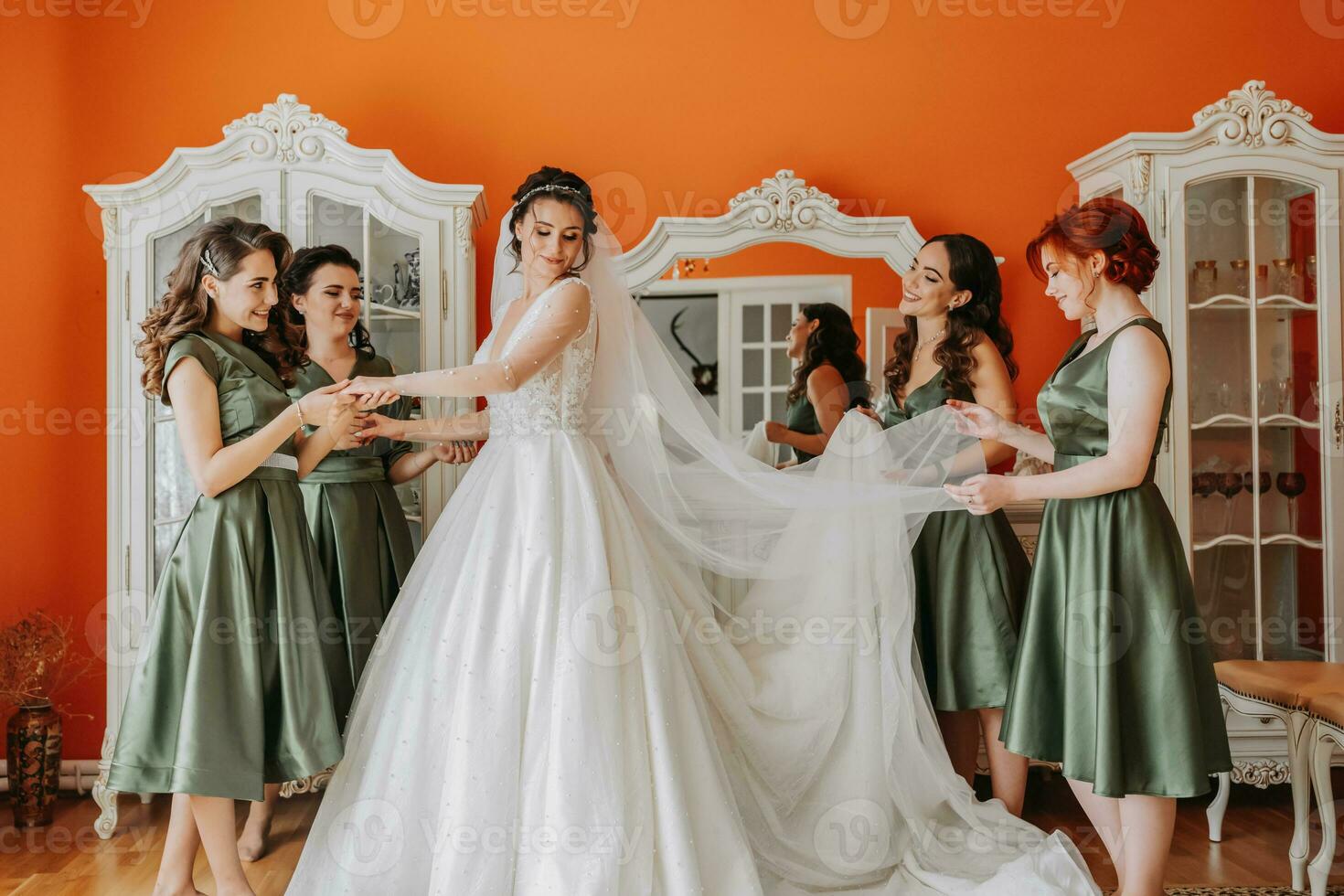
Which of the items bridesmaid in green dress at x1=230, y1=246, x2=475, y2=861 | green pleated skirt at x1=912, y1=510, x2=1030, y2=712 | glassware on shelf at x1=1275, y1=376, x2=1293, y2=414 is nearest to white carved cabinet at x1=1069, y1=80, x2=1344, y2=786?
glassware on shelf at x1=1275, y1=376, x2=1293, y2=414

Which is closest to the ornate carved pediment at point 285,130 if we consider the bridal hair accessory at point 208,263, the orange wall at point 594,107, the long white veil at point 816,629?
the orange wall at point 594,107

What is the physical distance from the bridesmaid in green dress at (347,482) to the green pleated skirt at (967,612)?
1.39 m

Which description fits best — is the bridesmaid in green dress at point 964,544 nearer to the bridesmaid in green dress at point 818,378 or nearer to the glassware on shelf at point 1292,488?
the bridesmaid in green dress at point 818,378

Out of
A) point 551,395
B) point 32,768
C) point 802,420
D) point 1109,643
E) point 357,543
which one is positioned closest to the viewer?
point 1109,643

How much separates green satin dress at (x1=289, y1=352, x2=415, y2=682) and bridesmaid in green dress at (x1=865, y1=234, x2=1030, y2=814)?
1.50 meters

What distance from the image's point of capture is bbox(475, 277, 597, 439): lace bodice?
2.55 meters

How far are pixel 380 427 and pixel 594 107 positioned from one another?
5.37ft

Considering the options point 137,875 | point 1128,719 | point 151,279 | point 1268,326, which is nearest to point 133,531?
point 151,279

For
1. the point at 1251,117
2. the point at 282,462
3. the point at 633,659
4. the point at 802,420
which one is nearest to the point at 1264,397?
the point at 1251,117

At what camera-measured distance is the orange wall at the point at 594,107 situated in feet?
12.1

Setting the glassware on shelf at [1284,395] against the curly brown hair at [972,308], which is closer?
the curly brown hair at [972,308]

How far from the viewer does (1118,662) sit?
2189 mm

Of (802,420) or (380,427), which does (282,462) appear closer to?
(380,427)

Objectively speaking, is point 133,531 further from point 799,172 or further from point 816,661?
point 799,172
